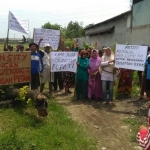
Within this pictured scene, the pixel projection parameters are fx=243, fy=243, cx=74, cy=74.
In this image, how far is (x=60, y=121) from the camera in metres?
5.41

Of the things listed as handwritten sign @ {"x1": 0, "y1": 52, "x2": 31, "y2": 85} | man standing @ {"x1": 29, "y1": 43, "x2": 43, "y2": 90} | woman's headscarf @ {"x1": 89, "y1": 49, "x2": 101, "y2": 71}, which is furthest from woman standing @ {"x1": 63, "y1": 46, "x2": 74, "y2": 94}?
handwritten sign @ {"x1": 0, "y1": 52, "x2": 31, "y2": 85}

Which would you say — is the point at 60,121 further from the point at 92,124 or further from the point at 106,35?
the point at 106,35

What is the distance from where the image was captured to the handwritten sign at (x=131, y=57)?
659 centimetres

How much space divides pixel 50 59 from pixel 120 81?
2385 millimetres

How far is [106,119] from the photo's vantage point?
577 cm

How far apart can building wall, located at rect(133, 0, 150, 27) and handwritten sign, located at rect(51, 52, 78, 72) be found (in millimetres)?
7900

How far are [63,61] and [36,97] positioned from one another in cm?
217

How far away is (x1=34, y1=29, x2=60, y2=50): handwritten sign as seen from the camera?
28.5 ft

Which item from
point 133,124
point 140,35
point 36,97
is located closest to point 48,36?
point 36,97

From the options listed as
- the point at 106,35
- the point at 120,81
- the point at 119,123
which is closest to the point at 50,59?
the point at 120,81

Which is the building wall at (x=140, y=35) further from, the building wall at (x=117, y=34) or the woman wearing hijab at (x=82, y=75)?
the woman wearing hijab at (x=82, y=75)

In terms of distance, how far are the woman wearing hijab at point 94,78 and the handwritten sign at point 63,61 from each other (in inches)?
21.1

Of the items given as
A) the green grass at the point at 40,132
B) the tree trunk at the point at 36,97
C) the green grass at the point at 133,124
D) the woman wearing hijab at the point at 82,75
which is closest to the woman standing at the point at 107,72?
the woman wearing hijab at the point at 82,75

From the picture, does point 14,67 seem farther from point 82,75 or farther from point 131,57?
point 131,57
